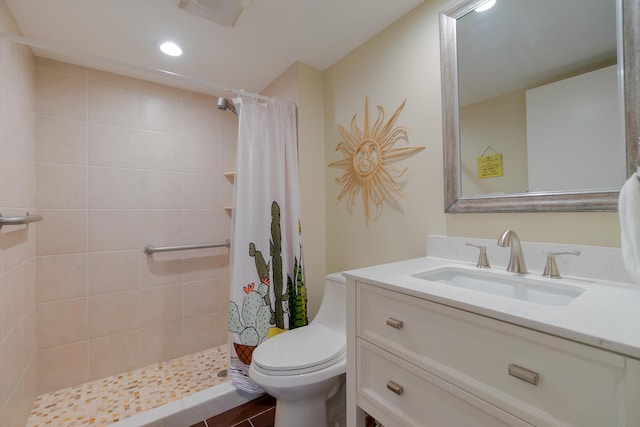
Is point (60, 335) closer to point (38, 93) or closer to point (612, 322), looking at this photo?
point (38, 93)

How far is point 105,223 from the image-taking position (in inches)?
76.0

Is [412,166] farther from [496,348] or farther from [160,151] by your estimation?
[160,151]

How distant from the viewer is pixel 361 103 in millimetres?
1704

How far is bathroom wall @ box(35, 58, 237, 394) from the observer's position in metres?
1.77

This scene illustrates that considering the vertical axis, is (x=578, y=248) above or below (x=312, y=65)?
below

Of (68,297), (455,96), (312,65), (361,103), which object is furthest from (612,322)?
(68,297)

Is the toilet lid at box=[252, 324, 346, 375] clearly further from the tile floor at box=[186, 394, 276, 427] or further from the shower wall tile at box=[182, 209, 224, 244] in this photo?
the shower wall tile at box=[182, 209, 224, 244]

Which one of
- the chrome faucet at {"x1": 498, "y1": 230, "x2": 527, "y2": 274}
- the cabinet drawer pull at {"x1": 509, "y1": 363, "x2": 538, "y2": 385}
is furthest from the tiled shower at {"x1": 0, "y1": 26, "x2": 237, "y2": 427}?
the chrome faucet at {"x1": 498, "y1": 230, "x2": 527, "y2": 274}

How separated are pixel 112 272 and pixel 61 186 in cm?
65

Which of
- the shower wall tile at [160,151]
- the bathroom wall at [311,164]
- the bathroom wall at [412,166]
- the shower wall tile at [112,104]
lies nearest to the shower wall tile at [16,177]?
the shower wall tile at [112,104]

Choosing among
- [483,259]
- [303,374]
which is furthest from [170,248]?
[483,259]

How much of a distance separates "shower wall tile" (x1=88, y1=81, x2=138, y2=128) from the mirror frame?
81.6 inches

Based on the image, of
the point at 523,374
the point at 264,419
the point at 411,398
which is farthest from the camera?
the point at 264,419

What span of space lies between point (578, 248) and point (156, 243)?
242 centimetres
